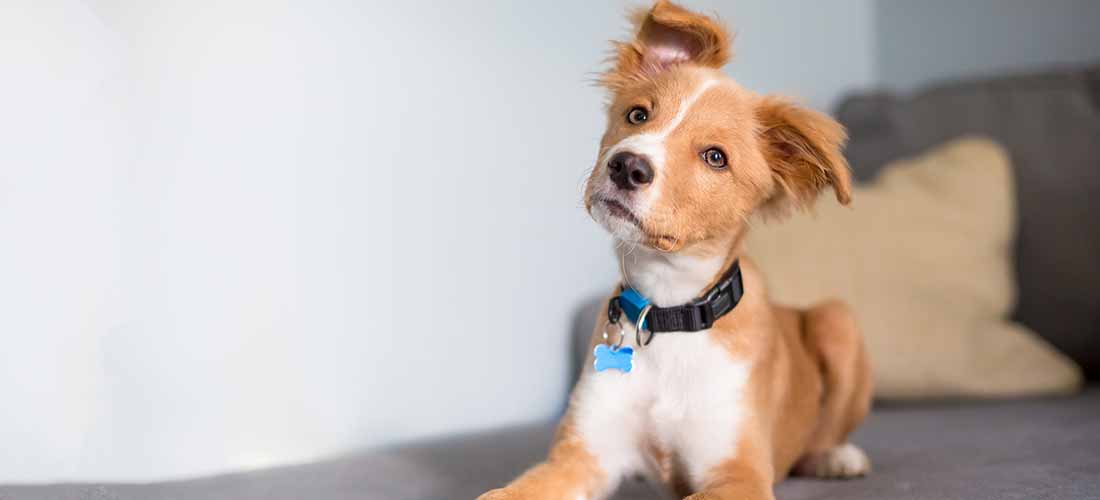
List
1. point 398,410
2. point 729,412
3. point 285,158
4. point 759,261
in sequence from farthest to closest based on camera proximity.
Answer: point 759,261 < point 398,410 < point 285,158 < point 729,412

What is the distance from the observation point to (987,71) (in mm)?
4422

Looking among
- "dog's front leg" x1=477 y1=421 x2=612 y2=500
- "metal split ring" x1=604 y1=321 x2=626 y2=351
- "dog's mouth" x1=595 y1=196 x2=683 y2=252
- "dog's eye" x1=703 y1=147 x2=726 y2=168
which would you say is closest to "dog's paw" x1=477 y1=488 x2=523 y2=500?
"dog's front leg" x1=477 y1=421 x2=612 y2=500

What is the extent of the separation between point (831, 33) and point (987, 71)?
65 centimetres

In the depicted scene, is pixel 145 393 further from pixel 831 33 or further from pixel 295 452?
pixel 831 33

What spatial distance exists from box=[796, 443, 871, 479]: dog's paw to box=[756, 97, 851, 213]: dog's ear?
606mm

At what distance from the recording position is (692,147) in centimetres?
196

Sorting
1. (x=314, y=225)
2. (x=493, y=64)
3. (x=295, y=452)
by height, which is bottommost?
(x=295, y=452)

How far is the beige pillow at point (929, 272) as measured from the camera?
3385 mm

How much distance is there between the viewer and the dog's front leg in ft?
6.21

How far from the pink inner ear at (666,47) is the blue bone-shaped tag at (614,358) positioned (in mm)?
598

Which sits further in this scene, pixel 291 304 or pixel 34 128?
pixel 291 304

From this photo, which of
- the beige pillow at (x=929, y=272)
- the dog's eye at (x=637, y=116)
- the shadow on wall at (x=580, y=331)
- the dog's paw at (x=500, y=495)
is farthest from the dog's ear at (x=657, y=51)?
the beige pillow at (x=929, y=272)

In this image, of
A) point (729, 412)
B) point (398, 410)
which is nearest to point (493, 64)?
point (398, 410)

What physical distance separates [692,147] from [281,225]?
1.02 m
